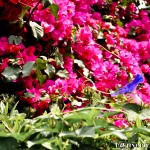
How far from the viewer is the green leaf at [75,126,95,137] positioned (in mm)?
1015

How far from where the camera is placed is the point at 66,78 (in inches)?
81.9

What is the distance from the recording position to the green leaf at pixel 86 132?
1.01m

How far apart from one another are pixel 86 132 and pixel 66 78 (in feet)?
3.49

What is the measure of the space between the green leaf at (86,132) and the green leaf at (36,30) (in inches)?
39.7

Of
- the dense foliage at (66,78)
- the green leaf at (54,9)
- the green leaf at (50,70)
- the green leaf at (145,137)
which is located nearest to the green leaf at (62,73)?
the dense foliage at (66,78)

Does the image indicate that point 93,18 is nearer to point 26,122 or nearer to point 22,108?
point 22,108

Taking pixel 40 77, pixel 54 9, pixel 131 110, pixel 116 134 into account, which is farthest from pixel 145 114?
pixel 54 9

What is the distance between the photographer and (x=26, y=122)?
1.13 metres

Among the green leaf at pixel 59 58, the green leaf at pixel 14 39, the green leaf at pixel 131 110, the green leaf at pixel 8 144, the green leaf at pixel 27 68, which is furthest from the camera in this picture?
the green leaf at pixel 59 58

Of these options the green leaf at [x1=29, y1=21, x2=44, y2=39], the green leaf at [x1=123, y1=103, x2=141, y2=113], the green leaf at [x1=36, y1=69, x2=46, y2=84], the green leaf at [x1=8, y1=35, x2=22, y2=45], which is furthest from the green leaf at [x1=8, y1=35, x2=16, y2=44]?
the green leaf at [x1=123, y1=103, x2=141, y2=113]

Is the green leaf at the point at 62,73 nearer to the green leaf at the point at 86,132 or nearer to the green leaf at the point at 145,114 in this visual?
the green leaf at the point at 145,114

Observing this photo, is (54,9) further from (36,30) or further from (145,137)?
(145,137)

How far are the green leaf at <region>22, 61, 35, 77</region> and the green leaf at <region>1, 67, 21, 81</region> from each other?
60 millimetres

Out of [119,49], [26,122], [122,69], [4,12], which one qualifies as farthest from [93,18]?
[26,122]
